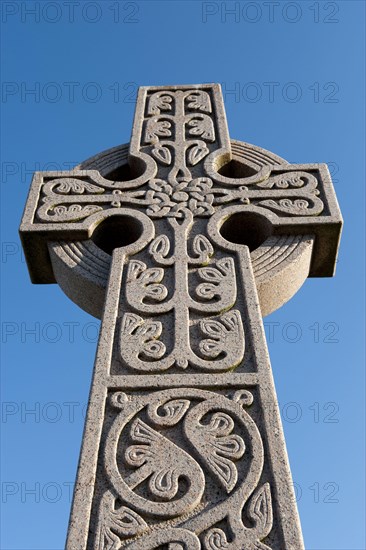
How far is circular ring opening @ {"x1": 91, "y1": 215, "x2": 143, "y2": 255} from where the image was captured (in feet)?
12.0

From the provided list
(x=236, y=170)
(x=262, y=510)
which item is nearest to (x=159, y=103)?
(x=236, y=170)

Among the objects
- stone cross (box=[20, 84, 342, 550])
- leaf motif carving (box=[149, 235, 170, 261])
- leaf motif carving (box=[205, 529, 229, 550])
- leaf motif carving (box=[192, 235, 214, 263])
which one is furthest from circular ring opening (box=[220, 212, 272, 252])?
leaf motif carving (box=[205, 529, 229, 550])

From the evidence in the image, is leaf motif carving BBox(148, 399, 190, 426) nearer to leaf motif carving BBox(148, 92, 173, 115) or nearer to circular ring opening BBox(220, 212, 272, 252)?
circular ring opening BBox(220, 212, 272, 252)

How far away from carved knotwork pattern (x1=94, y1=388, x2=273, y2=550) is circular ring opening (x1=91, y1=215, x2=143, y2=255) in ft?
4.04

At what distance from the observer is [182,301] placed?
3.07 meters

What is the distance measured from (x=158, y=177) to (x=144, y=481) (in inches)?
78.0

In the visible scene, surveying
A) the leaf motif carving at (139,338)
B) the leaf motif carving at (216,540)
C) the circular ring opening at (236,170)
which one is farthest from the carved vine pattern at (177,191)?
the leaf motif carving at (216,540)

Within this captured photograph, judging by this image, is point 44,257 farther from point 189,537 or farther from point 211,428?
point 189,537

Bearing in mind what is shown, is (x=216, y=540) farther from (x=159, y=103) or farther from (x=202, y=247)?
(x=159, y=103)

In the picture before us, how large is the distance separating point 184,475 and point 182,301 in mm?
896

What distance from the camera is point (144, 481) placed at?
237 centimetres

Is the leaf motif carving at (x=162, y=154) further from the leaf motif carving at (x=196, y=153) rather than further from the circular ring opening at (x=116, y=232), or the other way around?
the circular ring opening at (x=116, y=232)

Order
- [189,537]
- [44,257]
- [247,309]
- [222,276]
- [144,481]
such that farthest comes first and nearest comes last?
[44,257]
[222,276]
[247,309]
[144,481]
[189,537]

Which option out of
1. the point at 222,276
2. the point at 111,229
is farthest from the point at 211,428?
the point at 111,229
